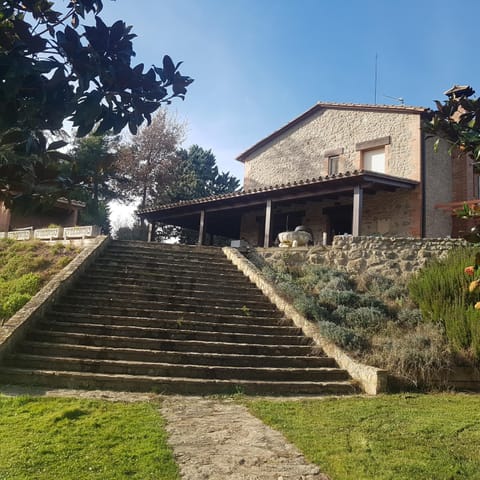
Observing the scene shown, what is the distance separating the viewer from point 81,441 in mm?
4078

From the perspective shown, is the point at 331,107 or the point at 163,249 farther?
the point at 331,107

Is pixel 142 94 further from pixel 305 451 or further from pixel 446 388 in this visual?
pixel 446 388

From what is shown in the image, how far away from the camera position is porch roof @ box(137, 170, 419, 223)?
12.7 metres

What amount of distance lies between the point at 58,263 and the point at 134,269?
197 cm

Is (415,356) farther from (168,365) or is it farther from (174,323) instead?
(174,323)

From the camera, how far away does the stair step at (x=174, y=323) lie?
27.3 ft

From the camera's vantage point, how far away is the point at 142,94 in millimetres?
2211

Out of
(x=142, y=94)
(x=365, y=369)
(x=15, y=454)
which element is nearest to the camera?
(x=142, y=94)

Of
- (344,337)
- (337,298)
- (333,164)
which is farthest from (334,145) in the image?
(344,337)

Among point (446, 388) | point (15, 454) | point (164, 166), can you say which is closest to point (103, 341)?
point (15, 454)

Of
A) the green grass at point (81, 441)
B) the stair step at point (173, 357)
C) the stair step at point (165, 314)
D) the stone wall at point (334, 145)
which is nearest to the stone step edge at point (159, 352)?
the stair step at point (173, 357)

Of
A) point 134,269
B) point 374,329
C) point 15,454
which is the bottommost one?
point 15,454

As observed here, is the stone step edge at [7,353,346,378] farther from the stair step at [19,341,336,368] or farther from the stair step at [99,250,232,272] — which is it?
the stair step at [99,250,232,272]

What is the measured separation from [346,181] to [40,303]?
8666mm
